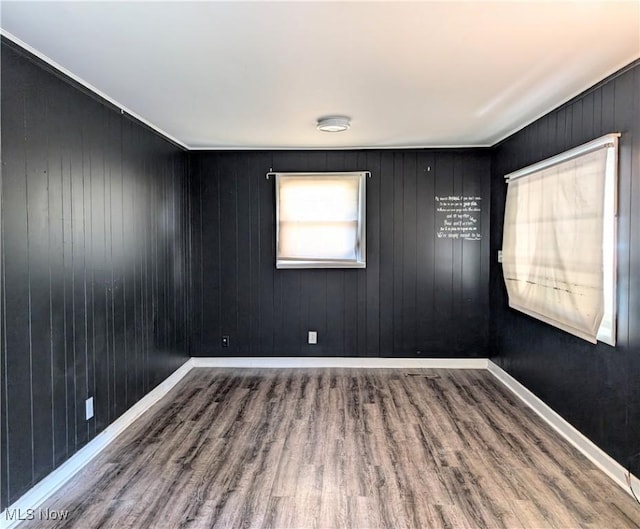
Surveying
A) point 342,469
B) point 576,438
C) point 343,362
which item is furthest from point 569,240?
point 343,362

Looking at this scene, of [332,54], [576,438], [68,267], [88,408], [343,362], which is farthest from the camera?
[343,362]

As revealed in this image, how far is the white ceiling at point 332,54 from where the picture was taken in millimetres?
1780

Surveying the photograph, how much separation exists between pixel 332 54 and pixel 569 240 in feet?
6.72

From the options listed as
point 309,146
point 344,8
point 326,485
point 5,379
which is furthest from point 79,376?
point 309,146

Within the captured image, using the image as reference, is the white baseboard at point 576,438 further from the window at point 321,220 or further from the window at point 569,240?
the window at point 321,220

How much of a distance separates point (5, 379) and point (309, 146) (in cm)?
338

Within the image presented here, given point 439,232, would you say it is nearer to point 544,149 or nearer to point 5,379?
point 544,149

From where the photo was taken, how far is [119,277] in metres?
3.09

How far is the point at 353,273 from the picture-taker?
15.2 ft

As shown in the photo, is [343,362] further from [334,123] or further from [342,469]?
[334,123]

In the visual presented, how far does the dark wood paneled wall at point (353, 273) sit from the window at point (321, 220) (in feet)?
0.42

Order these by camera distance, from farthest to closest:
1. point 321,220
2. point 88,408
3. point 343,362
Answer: point 343,362
point 321,220
point 88,408

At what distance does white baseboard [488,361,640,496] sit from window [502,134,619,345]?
707 millimetres

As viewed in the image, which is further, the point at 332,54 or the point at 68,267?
the point at 68,267
